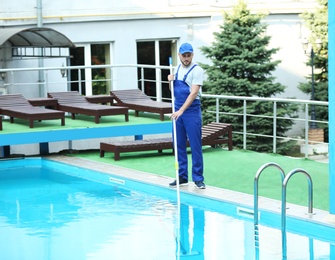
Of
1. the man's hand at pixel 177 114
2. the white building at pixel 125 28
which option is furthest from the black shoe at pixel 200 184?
the white building at pixel 125 28

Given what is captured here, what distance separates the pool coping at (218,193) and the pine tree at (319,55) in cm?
1245

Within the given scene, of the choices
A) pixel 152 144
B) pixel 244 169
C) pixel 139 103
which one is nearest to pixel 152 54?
pixel 139 103

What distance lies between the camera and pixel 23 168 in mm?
15586

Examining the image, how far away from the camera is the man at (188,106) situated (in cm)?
1130

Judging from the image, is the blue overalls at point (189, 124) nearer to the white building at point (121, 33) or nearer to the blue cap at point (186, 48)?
the blue cap at point (186, 48)

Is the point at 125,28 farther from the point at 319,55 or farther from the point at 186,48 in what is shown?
the point at 186,48

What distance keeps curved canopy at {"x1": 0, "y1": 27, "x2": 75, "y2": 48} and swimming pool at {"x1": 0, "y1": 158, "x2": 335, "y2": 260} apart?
26.4 feet

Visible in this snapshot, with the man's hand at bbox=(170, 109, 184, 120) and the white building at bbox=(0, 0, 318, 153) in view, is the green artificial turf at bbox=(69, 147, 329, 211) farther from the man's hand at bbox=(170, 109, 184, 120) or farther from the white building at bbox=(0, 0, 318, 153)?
the white building at bbox=(0, 0, 318, 153)

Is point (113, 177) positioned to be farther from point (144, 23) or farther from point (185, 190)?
point (144, 23)

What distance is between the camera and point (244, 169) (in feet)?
44.6

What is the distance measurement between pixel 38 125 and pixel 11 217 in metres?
5.61

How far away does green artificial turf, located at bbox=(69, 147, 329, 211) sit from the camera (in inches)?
451

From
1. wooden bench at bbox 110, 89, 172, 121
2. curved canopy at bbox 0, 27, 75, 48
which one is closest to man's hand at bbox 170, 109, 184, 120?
wooden bench at bbox 110, 89, 172, 121

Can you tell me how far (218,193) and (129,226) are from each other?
1683 millimetres
